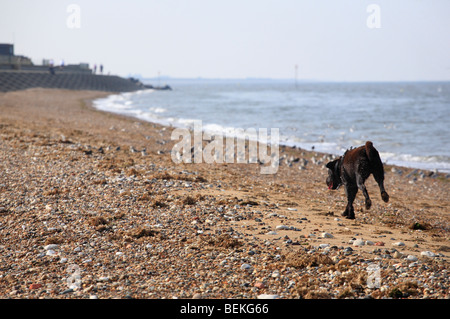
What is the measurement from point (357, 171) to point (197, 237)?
4235mm

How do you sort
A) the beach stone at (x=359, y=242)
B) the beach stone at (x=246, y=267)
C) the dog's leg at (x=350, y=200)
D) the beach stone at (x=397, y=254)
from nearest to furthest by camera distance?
the beach stone at (x=246, y=267) < the beach stone at (x=397, y=254) < the beach stone at (x=359, y=242) < the dog's leg at (x=350, y=200)

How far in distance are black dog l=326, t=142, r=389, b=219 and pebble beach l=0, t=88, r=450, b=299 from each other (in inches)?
28.6

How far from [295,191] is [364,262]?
724cm

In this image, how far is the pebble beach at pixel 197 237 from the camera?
270 inches

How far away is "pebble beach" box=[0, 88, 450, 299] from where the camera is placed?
22.5 ft

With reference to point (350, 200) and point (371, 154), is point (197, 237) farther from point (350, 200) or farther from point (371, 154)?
point (371, 154)

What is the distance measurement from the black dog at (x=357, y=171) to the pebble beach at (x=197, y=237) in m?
0.73

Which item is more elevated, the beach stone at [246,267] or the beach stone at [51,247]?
the beach stone at [51,247]

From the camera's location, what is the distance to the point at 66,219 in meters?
9.99

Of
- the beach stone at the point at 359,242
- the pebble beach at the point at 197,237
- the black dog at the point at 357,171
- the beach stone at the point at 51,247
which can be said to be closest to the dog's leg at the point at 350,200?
the black dog at the point at 357,171

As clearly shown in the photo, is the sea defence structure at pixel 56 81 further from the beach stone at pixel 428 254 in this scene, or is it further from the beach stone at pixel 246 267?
the beach stone at pixel 428 254

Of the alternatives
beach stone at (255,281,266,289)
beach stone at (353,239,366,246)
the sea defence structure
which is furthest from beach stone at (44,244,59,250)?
the sea defence structure

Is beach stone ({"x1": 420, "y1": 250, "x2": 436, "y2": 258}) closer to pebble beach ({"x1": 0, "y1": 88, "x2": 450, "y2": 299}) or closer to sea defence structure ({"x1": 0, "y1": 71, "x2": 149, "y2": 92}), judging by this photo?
pebble beach ({"x1": 0, "y1": 88, "x2": 450, "y2": 299})

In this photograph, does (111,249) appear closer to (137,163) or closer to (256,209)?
(256,209)
